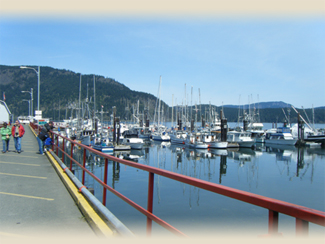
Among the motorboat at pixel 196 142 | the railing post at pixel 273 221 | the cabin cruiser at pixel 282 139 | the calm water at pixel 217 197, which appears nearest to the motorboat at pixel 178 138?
the motorboat at pixel 196 142

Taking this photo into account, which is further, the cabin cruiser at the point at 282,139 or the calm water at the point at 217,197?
the cabin cruiser at the point at 282,139

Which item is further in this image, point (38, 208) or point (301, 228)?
point (38, 208)

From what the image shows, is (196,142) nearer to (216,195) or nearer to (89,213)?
(216,195)

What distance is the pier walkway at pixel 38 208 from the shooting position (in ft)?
15.5

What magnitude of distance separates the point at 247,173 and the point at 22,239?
26.2 m

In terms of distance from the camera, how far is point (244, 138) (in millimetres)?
54500

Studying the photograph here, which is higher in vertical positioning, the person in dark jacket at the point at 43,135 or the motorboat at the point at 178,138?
the person in dark jacket at the point at 43,135

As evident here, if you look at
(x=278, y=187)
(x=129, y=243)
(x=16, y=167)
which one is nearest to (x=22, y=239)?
(x=129, y=243)

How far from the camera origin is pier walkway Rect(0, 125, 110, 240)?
4.73 m

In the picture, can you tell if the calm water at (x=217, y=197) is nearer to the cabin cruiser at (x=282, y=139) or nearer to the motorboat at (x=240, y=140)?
the motorboat at (x=240, y=140)

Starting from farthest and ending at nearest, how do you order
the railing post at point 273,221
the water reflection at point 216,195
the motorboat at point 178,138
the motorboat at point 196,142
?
the motorboat at point 178,138
the motorboat at point 196,142
the water reflection at point 216,195
the railing post at point 273,221

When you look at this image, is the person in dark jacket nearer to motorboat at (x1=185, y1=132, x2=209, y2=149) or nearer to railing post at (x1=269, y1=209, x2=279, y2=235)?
railing post at (x1=269, y1=209, x2=279, y2=235)

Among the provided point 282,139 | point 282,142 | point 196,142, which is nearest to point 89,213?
point 196,142

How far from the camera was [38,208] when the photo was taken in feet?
19.8
